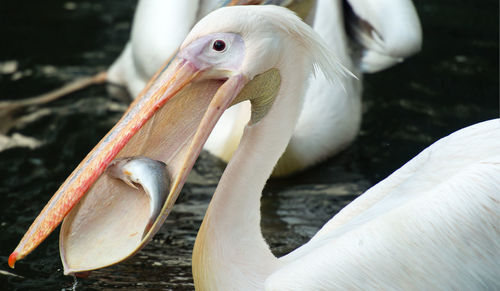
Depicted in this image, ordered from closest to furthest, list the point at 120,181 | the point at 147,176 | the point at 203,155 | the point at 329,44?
the point at 147,176, the point at 120,181, the point at 329,44, the point at 203,155

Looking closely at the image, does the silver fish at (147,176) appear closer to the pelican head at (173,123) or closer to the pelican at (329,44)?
the pelican head at (173,123)

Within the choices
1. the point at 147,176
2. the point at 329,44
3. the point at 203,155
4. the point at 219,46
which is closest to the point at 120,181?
the point at 147,176

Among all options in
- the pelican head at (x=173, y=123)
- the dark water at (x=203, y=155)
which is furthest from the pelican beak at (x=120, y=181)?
the dark water at (x=203, y=155)

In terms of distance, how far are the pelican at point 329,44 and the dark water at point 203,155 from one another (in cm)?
15

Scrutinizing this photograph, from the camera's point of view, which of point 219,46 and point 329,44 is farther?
point 329,44

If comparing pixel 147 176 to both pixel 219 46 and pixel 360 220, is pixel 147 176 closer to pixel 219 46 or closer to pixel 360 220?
pixel 219 46

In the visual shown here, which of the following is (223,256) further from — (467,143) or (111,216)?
(467,143)

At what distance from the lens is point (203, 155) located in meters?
4.15

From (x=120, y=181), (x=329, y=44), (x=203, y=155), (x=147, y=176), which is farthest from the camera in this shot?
(x=203, y=155)

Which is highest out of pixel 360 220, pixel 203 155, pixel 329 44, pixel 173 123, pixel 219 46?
pixel 219 46

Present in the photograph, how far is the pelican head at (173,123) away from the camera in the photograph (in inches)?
Result: 91.1

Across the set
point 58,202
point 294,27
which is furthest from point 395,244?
point 58,202

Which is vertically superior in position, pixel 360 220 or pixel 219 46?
pixel 219 46

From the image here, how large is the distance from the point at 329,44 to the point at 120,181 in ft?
6.14
